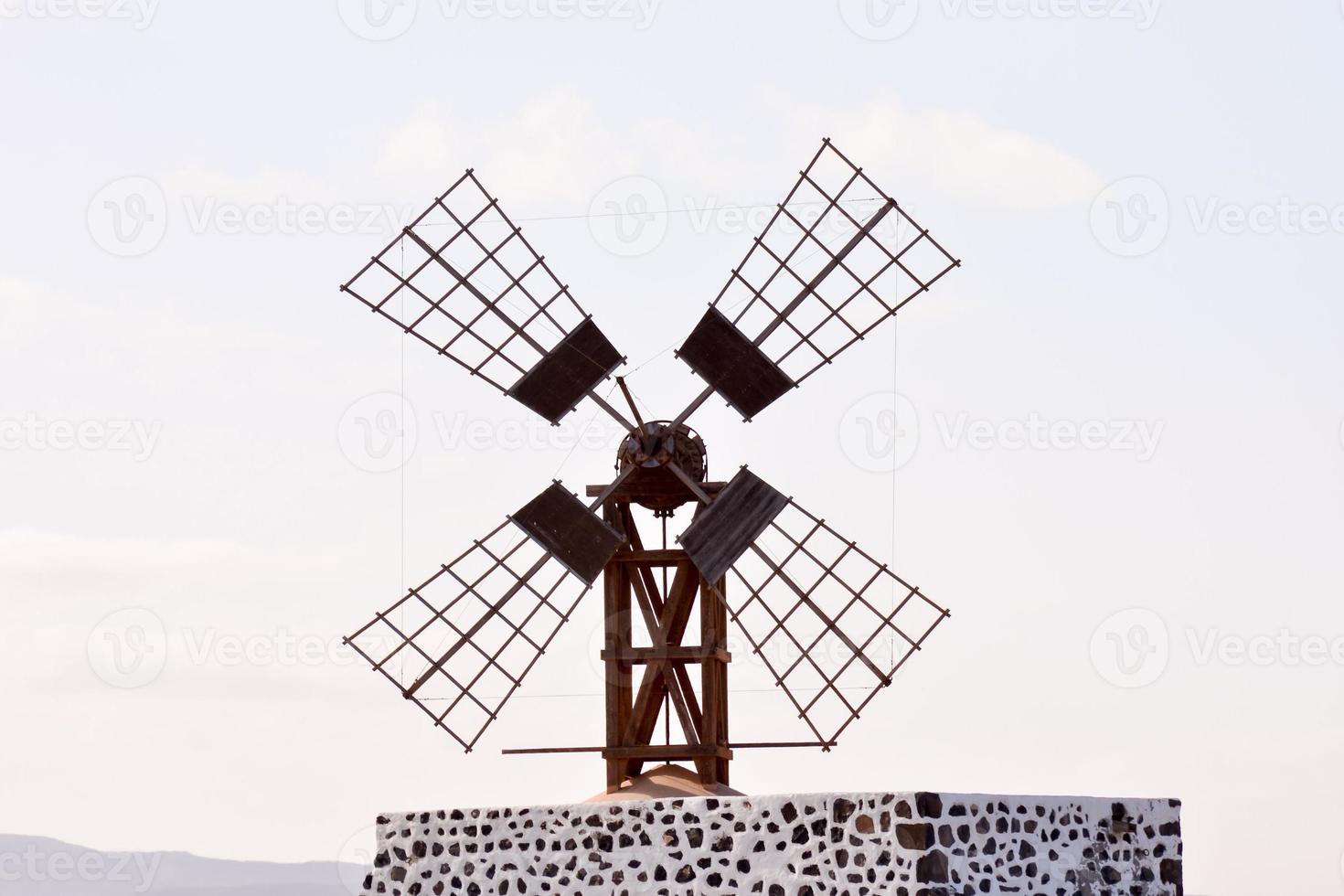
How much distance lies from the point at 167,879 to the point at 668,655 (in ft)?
230

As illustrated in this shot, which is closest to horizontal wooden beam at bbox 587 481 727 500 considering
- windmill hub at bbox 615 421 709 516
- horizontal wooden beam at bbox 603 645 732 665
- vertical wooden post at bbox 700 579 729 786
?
windmill hub at bbox 615 421 709 516

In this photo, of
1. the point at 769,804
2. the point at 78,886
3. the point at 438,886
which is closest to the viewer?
the point at 769,804

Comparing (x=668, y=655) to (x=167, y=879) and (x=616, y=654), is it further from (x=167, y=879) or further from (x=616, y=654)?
(x=167, y=879)

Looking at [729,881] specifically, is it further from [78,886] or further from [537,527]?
[78,886]

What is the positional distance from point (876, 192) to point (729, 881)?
14.9ft

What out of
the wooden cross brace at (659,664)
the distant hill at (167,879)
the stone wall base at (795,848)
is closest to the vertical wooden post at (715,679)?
the wooden cross brace at (659,664)

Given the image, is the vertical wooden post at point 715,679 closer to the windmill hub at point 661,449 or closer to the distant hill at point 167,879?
the windmill hub at point 661,449

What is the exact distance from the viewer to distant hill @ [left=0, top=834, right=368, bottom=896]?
75312 mm

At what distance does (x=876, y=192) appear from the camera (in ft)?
46.0

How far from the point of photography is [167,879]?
79.9 m

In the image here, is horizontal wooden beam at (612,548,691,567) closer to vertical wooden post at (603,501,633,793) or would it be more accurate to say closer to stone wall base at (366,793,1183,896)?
vertical wooden post at (603,501,633,793)

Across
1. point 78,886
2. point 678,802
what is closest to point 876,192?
point 678,802

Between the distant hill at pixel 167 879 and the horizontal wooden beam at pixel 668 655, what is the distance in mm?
59829

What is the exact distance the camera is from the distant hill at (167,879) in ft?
247
